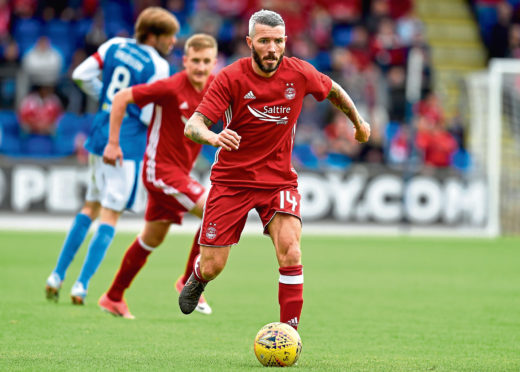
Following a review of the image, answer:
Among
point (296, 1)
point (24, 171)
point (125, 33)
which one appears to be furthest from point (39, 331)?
point (296, 1)

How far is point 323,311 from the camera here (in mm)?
8109

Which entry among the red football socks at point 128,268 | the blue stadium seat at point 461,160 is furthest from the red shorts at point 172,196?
the blue stadium seat at point 461,160

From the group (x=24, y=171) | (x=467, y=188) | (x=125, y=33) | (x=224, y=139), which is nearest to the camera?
(x=224, y=139)

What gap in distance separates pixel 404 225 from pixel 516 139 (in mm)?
3190

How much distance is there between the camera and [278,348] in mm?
5395

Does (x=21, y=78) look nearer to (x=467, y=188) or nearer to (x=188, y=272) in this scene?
(x=467, y=188)

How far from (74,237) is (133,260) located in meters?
0.95

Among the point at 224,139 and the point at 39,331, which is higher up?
the point at 224,139

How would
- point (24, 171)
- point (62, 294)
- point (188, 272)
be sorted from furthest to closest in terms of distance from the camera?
1. point (24, 171)
2. point (62, 294)
3. point (188, 272)

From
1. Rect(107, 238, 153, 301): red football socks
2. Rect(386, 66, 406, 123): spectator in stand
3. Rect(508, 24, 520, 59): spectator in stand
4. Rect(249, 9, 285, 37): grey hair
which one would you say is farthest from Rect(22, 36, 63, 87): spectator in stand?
Rect(249, 9, 285, 37): grey hair

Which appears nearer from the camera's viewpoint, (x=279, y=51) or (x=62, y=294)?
(x=279, y=51)

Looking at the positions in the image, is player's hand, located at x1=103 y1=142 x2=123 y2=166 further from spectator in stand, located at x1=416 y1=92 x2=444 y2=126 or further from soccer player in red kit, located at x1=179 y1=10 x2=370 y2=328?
spectator in stand, located at x1=416 y1=92 x2=444 y2=126

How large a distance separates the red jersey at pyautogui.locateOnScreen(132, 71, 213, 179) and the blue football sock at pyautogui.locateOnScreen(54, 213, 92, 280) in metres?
1.07

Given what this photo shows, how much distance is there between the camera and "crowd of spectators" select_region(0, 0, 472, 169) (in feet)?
60.8
